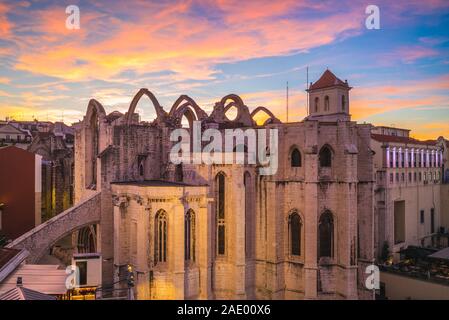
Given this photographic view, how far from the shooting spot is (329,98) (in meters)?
34.0

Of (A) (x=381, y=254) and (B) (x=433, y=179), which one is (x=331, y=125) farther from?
(B) (x=433, y=179)

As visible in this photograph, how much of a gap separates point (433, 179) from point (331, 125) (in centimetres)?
2493

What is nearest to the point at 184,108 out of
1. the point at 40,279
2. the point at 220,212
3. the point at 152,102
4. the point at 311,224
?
the point at 152,102

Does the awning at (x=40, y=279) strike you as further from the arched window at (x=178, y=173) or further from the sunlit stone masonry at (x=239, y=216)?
the arched window at (x=178, y=173)

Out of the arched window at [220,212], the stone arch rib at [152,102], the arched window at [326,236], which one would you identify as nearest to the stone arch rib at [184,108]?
the stone arch rib at [152,102]

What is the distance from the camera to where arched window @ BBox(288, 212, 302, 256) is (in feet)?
75.5

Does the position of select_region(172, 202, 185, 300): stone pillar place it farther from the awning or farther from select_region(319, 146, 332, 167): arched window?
select_region(319, 146, 332, 167): arched window

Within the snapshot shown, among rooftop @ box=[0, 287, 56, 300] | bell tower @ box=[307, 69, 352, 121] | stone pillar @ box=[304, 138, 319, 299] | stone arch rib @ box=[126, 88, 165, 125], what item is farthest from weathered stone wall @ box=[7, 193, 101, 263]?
bell tower @ box=[307, 69, 352, 121]

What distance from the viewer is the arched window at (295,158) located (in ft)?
76.7

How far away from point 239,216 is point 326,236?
5.51 metres

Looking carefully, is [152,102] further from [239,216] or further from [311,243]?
[311,243]

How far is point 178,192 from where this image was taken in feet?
64.3

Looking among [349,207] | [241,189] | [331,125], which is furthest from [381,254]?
[241,189]
